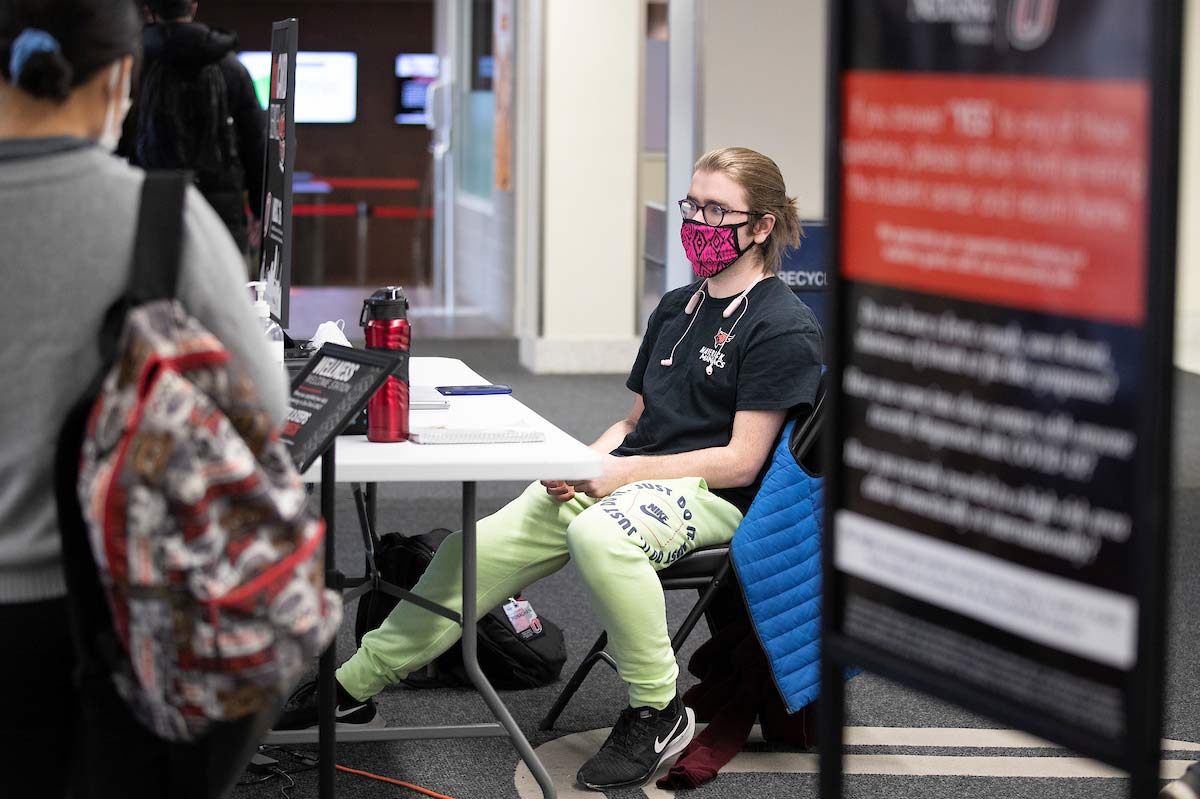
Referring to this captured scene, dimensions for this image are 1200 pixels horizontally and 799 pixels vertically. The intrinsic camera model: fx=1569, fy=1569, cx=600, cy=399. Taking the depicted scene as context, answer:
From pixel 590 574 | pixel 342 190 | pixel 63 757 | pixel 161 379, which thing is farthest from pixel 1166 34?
pixel 342 190

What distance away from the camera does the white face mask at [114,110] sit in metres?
1.40

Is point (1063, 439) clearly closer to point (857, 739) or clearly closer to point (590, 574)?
point (590, 574)

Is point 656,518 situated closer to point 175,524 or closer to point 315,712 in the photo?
point 315,712

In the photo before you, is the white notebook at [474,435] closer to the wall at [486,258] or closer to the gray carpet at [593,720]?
the gray carpet at [593,720]

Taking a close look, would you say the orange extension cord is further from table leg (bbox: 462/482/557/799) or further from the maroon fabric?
the maroon fabric

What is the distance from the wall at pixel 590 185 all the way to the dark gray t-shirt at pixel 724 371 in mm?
4854

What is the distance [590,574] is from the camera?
8.68 ft

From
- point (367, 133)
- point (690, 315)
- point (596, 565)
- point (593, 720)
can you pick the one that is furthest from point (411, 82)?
point (596, 565)

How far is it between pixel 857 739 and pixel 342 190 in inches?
492

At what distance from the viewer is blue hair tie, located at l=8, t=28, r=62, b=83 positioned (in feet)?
4.36

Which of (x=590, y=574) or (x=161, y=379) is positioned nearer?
(x=161, y=379)

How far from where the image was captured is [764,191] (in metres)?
2.97

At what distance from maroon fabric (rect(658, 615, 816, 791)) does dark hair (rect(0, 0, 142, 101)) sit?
1723 millimetres

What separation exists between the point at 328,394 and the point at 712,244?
105 cm
